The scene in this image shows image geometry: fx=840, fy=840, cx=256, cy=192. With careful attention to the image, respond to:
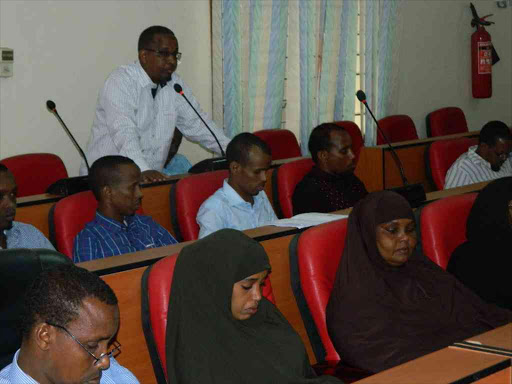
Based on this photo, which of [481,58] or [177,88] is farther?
[481,58]

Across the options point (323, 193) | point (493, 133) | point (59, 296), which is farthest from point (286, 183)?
point (59, 296)

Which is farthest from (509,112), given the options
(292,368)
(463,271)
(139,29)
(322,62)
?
(292,368)

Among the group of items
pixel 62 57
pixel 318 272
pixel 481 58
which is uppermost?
pixel 481 58

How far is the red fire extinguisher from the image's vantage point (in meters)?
8.12

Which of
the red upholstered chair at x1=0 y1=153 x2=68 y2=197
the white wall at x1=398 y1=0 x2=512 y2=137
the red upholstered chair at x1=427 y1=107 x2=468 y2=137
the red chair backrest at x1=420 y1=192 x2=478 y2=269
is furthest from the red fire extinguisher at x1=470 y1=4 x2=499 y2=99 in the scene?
the red chair backrest at x1=420 y1=192 x2=478 y2=269

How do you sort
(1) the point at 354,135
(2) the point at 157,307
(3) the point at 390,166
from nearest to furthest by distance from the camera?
(2) the point at 157,307
(3) the point at 390,166
(1) the point at 354,135

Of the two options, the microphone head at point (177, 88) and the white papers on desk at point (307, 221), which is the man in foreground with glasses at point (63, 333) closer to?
the white papers on desk at point (307, 221)

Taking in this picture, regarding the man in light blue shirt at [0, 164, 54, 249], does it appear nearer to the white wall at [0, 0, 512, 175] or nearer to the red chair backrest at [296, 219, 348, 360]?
the red chair backrest at [296, 219, 348, 360]

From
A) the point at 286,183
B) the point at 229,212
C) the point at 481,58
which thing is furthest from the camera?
the point at 481,58

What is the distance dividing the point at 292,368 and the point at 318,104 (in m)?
4.42

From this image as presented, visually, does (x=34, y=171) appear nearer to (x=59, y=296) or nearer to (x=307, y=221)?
(x=307, y=221)

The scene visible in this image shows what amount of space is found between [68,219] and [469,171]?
8.17 feet

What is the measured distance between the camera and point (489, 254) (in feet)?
10.7

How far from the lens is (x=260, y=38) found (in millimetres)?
6207
